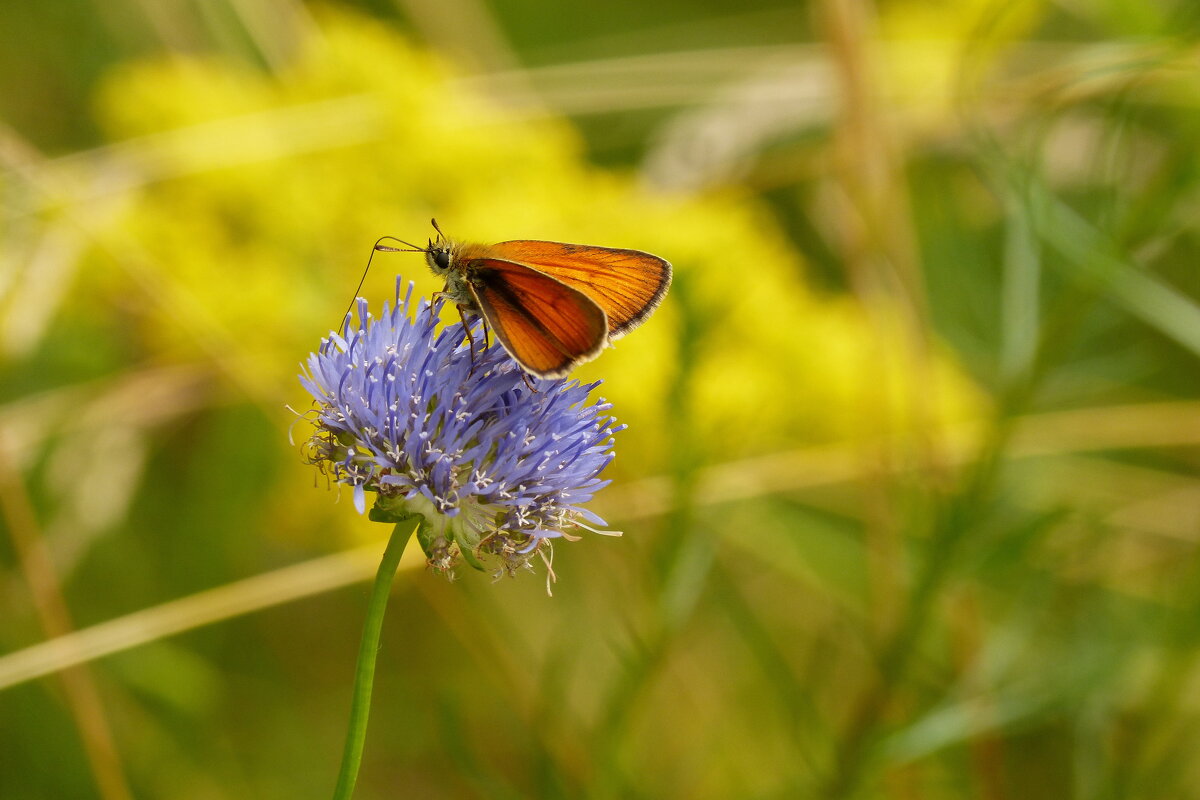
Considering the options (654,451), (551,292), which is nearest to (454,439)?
(551,292)

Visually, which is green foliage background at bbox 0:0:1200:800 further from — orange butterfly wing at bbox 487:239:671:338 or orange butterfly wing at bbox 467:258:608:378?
orange butterfly wing at bbox 467:258:608:378

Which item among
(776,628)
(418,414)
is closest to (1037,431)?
(776,628)

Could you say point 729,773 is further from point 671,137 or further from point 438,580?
point 671,137

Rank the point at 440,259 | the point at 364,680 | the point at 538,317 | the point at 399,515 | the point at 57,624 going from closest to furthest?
the point at 364,680 < the point at 399,515 < the point at 538,317 < the point at 440,259 < the point at 57,624

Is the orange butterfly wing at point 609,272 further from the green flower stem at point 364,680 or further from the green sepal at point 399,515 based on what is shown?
the green flower stem at point 364,680

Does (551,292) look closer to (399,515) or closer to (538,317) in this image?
(538,317)

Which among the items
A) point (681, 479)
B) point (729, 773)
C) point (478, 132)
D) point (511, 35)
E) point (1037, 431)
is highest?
point (511, 35)
